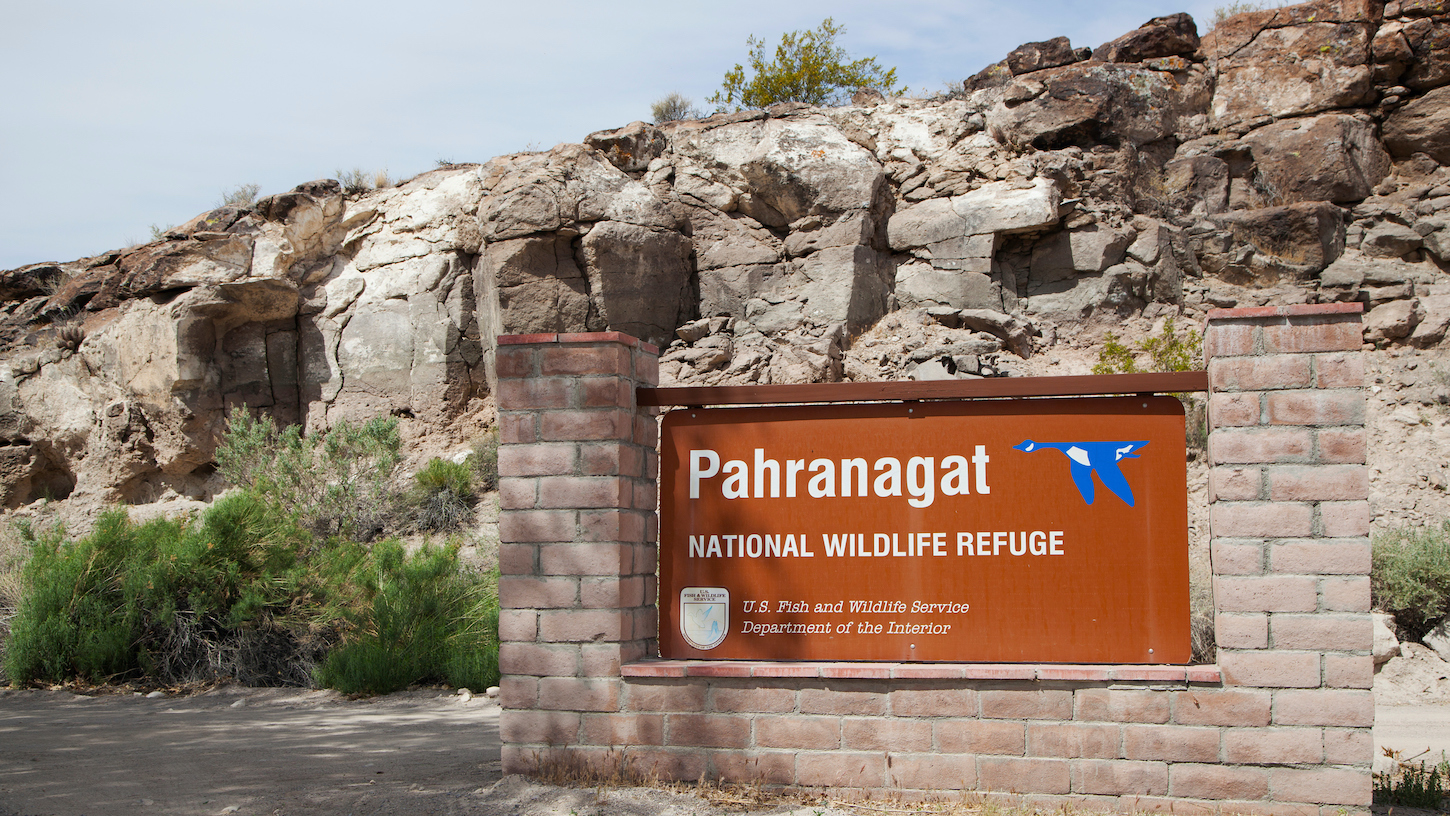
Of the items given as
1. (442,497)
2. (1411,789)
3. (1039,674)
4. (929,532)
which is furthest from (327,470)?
(1411,789)

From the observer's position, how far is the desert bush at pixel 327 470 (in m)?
14.5

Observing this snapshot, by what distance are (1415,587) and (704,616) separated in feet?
26.6

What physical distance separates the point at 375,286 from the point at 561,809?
14291mm

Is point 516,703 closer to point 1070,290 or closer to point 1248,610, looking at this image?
point 1248,610

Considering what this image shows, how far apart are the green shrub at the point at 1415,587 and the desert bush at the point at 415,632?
8732 mm

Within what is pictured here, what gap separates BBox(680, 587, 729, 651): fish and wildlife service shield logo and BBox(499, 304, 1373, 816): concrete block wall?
Result: 14 centimetres

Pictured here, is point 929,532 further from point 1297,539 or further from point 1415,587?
point 1415,587

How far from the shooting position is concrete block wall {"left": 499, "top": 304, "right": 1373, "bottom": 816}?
15.4 ft

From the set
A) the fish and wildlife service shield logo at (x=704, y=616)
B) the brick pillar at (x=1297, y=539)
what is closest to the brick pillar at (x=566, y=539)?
the fish and wildlife service shield logo at (x=704, y=616)

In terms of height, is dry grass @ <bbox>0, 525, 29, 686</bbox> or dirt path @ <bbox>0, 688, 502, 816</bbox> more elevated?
dry grass @ <bbox>0, 525, 29, 686</bbox>

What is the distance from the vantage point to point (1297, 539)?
4742 millimetres

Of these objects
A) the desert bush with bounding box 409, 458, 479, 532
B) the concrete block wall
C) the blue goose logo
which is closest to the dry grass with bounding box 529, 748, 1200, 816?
the concrete block wall

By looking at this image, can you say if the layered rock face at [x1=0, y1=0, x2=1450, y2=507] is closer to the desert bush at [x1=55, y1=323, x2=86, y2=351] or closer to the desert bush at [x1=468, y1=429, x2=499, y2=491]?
the desert bush at [x1=55, y1=323, x2=86, y2=351]

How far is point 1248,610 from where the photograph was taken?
4770mm
